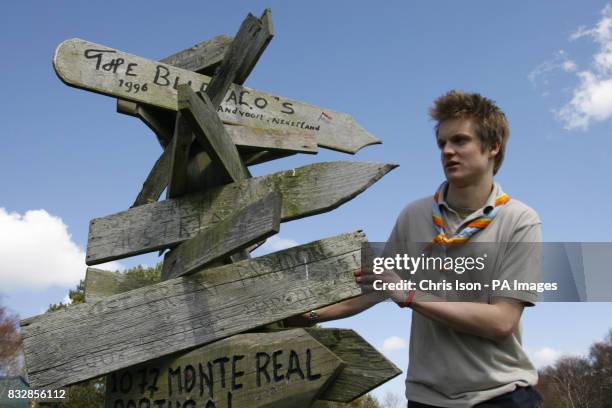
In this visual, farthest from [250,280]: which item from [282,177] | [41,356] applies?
[41,356]

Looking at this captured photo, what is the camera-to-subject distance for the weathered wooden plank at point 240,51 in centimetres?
401

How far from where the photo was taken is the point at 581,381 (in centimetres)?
5041

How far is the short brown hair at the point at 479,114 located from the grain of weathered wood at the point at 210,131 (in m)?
1.38

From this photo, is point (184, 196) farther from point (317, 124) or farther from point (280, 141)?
point (317, 124)

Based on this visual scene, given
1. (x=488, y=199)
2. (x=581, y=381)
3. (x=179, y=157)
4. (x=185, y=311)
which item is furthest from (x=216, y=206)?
(x=581, y=381)

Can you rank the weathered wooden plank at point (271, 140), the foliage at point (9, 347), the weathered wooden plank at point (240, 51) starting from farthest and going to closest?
the foliage at point (9, 347)
the weathered wooden plank at point (271, 140)
the weathered wooden plank at point (240, 51)

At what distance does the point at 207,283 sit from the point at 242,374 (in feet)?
1.83

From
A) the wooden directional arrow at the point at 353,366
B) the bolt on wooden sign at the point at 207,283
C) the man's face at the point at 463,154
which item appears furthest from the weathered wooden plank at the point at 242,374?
the man's face at the point at 463,154

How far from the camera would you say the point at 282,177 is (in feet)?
11.5

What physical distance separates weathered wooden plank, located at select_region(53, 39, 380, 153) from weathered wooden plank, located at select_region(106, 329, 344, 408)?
1.70 metres

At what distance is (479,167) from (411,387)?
1.03 meters

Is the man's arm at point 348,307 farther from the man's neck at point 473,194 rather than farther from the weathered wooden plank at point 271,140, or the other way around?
the weathered wooden plank at point 271,140

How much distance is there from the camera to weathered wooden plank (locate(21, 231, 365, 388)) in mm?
3154

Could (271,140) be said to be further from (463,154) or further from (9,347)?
(9,347)
